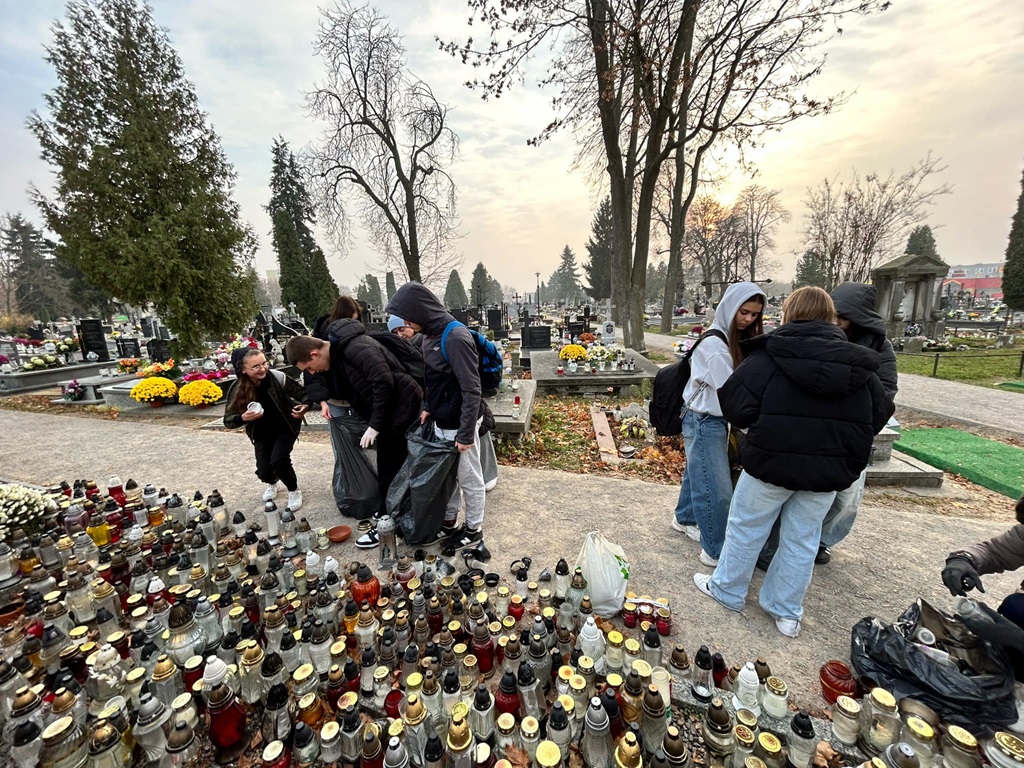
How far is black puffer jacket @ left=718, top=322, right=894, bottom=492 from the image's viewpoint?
6.91 feet

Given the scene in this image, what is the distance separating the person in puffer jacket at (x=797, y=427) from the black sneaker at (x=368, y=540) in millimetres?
2814

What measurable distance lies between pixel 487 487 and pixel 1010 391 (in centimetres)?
1226

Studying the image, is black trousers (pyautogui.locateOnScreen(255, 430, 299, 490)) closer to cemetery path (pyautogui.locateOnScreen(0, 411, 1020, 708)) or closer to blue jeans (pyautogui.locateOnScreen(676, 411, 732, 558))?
cemetery path (pyautogui.locateOnScreen(0, 411, 1020, 708))

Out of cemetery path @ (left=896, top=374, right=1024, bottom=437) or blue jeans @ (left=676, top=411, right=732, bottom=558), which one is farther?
cemetery path @ (left=896, top=374, right=1024, bottom=437)

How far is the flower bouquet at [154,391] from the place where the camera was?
8.97m

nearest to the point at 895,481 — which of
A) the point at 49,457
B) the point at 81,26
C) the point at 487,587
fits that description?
the point at 487,587

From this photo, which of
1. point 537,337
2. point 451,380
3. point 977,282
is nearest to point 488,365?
point 451,380

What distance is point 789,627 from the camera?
8.18ft

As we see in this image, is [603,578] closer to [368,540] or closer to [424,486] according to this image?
[424,486]

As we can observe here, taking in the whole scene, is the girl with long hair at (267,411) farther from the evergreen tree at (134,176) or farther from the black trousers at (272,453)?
the evergreen tree at (134,176)

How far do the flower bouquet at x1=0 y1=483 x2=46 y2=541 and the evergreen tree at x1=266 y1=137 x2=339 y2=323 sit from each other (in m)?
28.2

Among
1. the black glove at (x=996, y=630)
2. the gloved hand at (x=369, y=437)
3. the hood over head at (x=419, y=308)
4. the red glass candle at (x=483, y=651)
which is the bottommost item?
the red glass candle at (x=483, y=651)

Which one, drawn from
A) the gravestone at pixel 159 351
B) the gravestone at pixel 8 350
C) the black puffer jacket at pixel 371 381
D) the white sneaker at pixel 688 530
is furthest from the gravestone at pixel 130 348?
the white sneaker at pixel 688 530

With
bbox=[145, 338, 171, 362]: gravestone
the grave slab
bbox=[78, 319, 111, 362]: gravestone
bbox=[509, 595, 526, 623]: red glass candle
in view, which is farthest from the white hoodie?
bbox=[78, 319, 111, 362]: gravestone
